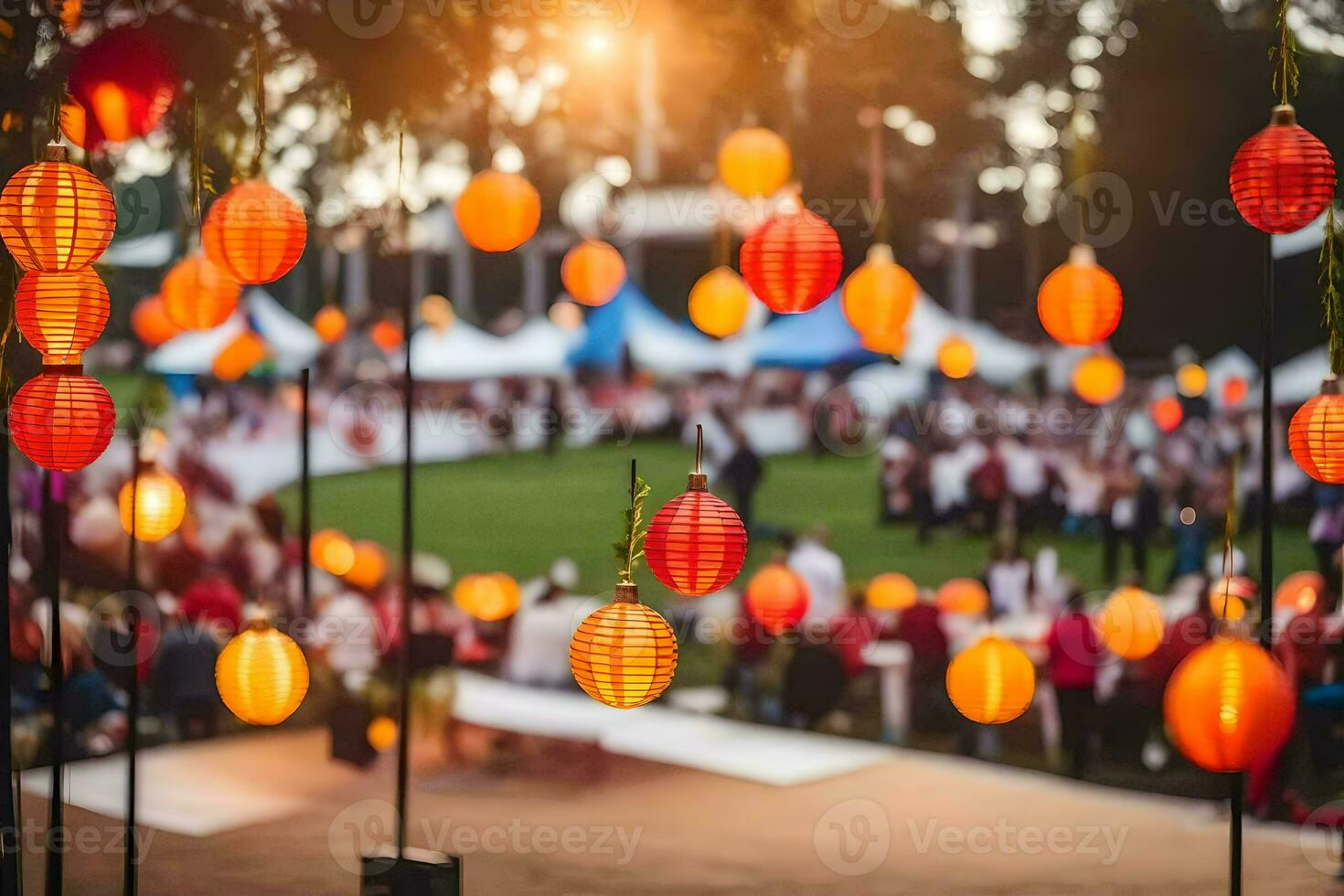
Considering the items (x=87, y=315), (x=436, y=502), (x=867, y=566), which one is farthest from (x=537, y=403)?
(x=87, y=315)

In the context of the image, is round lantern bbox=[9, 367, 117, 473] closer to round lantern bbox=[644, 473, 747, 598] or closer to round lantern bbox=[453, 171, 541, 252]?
round lantern bbox=[644, 473, 747, 598]

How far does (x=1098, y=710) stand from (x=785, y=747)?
1.51 metres

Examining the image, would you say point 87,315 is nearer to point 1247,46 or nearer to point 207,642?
point 207,642

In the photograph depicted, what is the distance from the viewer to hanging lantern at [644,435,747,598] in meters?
3.83

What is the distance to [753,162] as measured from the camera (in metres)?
5.48

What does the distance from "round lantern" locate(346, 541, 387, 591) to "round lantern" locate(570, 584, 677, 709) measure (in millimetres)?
4792

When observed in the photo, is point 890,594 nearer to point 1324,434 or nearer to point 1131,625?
point 1131,625

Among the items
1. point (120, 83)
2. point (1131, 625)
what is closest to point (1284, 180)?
point (120, 83)

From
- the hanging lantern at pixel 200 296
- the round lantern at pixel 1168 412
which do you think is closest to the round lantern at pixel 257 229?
the hanging lantern at pixel 200 296

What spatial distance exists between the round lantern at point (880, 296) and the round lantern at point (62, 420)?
2.70 meters

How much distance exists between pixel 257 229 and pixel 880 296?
2.26m

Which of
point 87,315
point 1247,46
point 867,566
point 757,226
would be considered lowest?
point 867,566

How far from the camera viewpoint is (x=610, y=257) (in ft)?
21.9

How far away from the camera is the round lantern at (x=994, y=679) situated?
5008 mm
